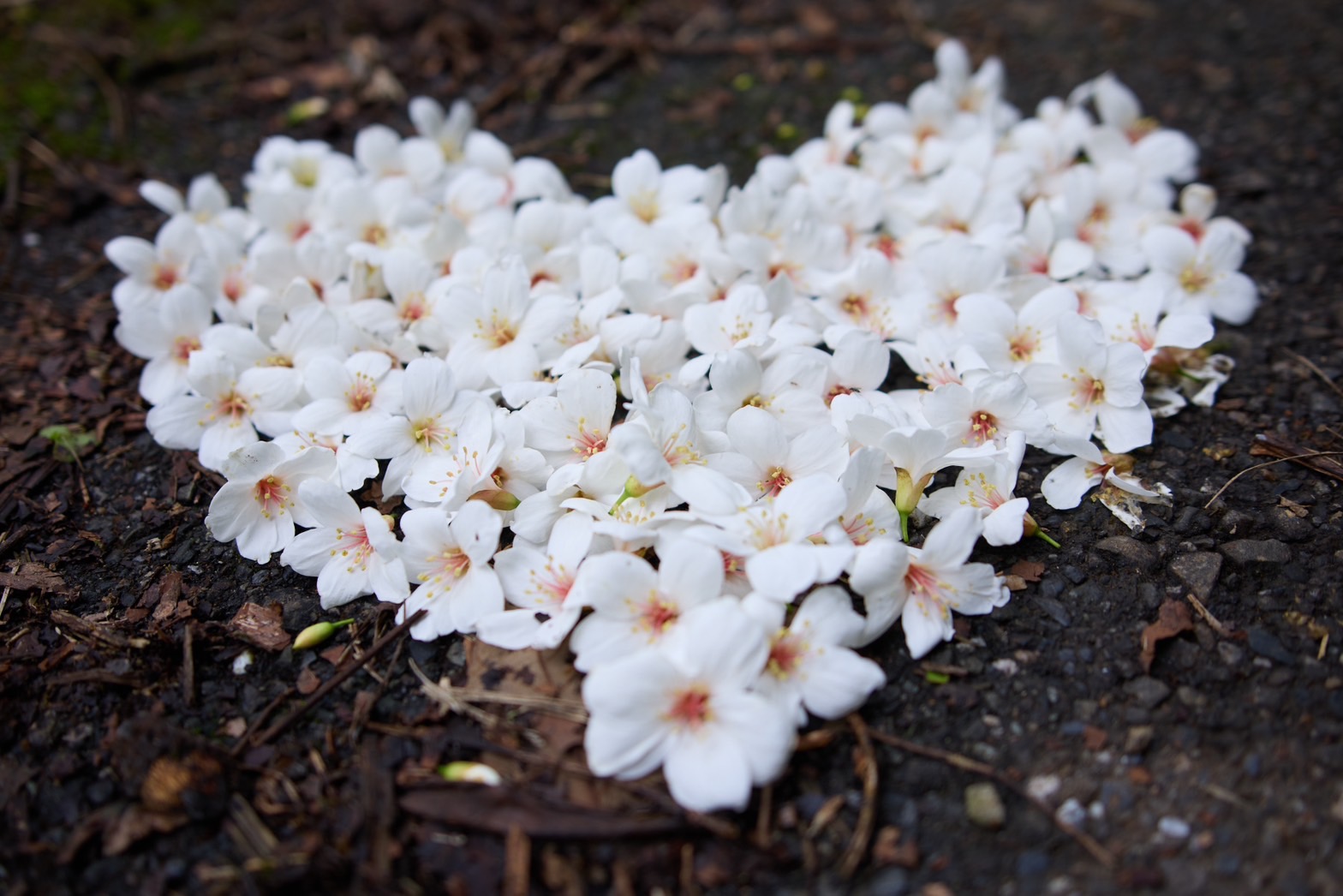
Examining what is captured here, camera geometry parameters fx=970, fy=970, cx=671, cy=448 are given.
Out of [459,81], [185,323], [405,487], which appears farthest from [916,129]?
[185,323]

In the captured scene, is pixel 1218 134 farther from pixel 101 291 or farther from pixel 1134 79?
pixel 101 291

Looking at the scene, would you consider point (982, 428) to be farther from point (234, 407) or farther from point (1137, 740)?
point (234, 407)

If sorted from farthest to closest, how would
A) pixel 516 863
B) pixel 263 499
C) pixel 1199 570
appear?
pixel 263 499 < pixel 1199 570 < pixel 516 863

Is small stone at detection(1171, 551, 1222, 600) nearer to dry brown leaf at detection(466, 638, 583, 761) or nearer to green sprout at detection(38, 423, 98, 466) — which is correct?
dry brown leaf at detection(466, 638, 583, 761)

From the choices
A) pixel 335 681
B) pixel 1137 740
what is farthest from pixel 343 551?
pixel 1137 740

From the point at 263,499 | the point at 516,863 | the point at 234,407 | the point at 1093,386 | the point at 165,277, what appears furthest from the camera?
A: the point at 165,277

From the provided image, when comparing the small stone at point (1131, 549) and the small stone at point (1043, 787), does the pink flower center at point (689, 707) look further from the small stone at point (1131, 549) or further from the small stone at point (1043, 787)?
the small stone at point (1131, 549)

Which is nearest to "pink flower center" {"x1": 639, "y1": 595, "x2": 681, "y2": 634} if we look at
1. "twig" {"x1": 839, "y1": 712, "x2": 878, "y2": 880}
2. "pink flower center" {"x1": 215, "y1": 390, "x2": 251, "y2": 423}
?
"twig" {"x1": 839, "y1": 712, "x2": 878, "y2": 880}

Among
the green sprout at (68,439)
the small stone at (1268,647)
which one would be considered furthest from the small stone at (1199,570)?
the green sprout at (68,439)
